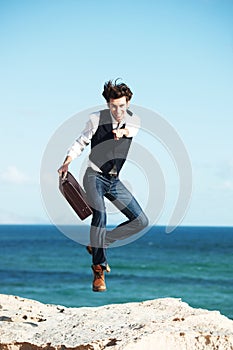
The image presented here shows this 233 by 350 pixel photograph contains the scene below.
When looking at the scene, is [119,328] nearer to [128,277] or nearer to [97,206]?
[97,206]

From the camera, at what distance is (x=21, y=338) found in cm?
966

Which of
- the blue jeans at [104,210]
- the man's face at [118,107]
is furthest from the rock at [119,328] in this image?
the man's face at [118,107]

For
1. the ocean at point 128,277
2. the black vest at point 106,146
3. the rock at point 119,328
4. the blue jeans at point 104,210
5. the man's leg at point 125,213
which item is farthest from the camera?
the ocean at point 128,277

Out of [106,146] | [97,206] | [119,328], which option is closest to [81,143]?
[106,146]

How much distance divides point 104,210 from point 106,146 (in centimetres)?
72

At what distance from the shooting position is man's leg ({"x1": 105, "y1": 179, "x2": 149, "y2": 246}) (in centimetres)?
871

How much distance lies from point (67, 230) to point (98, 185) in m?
0.62

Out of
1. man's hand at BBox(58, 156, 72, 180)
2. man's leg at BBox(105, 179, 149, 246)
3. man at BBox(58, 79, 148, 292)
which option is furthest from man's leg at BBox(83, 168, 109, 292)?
man's hand at BBox(58, 156, 72, 180)

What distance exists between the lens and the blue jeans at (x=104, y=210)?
8.54 metres

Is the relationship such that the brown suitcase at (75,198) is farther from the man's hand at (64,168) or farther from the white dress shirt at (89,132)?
the white dress shirt at (89,132)

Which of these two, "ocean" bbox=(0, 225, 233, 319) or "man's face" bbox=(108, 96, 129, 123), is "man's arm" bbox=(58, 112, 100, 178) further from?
"ocean" bbox=(0, 225, 233, 319)

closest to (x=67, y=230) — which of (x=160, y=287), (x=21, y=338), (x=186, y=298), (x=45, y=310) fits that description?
(x=21, y=338)

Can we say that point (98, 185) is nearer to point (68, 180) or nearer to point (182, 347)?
point (68, 180)

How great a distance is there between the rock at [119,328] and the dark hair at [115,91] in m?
2.83
